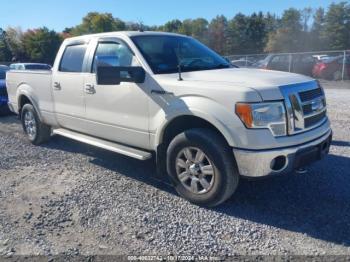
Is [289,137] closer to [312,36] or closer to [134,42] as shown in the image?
[134,42]

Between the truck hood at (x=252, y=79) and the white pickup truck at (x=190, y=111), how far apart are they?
0.01 metres

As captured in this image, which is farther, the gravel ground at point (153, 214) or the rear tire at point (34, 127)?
the rear tire at point (34, 127)

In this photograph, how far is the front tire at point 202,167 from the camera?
3.78m

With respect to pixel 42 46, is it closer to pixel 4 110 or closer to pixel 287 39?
pixel 287 39

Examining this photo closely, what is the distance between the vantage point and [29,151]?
6547mm

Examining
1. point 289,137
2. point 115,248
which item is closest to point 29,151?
point 115,248

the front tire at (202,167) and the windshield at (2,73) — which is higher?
the windshield at (2,73)

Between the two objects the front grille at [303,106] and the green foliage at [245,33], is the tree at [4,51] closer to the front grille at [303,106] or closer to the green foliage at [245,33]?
the green foliage at [245,33]

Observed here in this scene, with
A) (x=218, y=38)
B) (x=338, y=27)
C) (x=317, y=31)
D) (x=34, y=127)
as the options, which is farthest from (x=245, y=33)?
(x=34, y=127)

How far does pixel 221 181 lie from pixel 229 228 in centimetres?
49

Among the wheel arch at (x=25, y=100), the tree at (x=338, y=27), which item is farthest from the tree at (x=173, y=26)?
the wheel arch at (x=25, y=100)

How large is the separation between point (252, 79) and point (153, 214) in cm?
181

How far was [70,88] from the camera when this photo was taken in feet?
18.0

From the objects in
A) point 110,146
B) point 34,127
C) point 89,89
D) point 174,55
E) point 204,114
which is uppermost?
point 174,55
